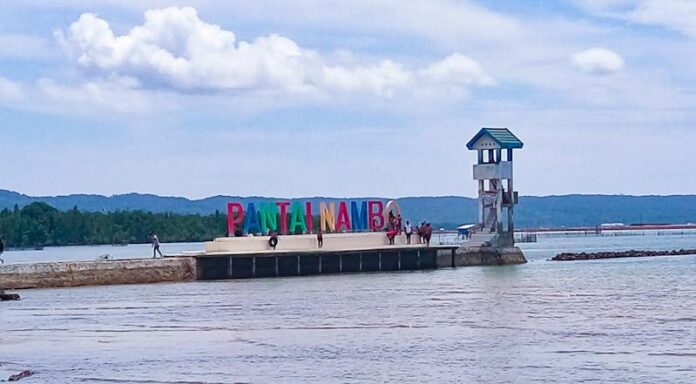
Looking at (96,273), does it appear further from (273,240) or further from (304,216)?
(304,216)

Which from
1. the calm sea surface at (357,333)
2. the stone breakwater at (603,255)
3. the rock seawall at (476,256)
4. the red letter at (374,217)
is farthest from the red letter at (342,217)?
the stone breakwater at (603,255)

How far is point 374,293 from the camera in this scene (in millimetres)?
54875

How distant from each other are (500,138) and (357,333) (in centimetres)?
4509

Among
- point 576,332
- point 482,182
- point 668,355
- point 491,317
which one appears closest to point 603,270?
point 482,182

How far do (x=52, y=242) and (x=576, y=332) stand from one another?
556 feet

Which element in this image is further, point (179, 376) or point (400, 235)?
point (400, 235)

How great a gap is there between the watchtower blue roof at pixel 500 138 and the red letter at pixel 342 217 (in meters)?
12.8

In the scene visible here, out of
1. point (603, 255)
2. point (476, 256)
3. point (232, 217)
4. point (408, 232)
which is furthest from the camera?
point (603, 255)

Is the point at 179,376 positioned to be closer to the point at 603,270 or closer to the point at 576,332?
the point at 576,332

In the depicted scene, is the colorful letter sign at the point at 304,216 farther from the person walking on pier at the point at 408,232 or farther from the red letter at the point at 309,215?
the person walking on pier at the point at 408,232

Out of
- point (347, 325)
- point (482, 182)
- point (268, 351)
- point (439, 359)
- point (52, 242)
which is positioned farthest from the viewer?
point (52, 242)

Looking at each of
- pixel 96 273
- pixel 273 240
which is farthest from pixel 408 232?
pixel 96 273

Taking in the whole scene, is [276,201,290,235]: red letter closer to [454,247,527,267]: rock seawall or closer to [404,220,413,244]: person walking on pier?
[404,220,413,244]: person walking on pier

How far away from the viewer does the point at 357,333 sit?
124 feet
